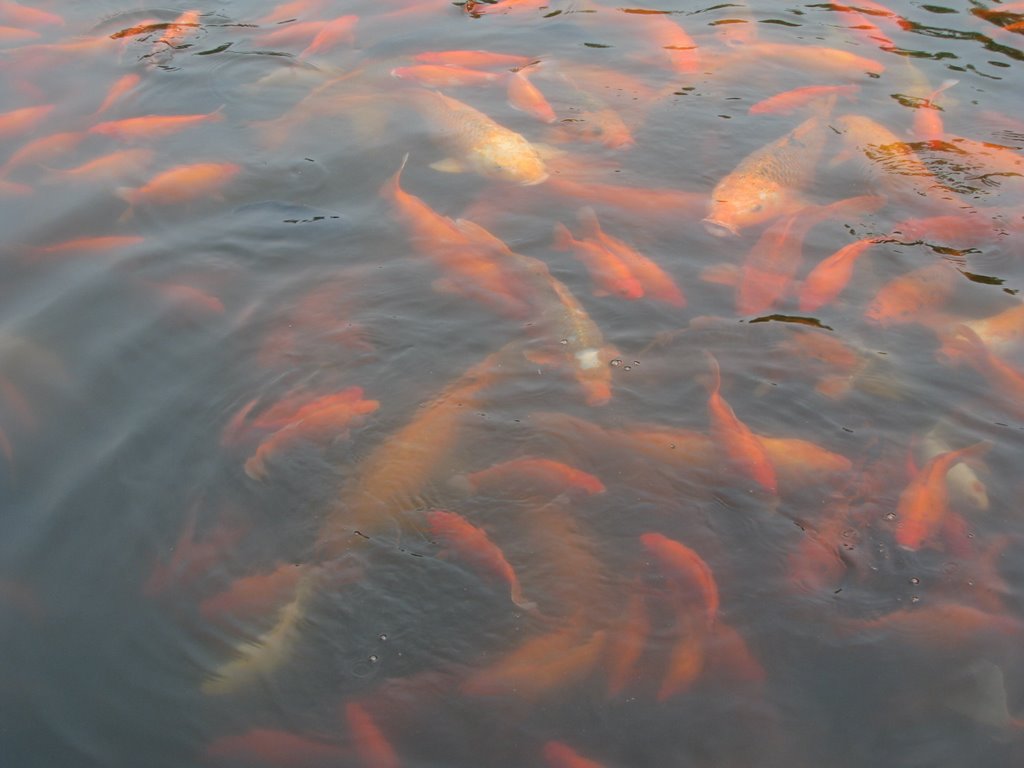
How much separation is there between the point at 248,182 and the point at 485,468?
10.9 ft

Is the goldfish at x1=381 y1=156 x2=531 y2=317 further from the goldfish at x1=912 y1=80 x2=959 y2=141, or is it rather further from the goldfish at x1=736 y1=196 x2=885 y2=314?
the goldfish at x1=912 y1=80 x2=959 y2=141

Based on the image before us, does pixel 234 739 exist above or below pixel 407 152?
below

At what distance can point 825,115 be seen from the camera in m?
A: 7.49

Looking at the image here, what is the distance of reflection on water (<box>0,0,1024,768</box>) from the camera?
368cm

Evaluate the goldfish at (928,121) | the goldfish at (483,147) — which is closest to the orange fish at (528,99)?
the goldfish at (483,147)

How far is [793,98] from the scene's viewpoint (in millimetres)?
7664

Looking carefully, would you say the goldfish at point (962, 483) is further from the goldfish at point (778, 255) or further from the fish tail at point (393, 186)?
the fish tail at point (393, 186)

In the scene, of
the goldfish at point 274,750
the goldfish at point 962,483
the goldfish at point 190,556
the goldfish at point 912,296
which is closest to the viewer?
the goldfish at point 274,750

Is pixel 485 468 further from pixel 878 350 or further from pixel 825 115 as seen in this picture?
pixel 825 115

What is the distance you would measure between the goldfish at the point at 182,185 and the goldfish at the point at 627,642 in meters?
4.37

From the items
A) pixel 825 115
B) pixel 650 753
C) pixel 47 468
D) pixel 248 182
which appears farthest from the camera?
pixel 825 115

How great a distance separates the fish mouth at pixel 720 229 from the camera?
6152mm

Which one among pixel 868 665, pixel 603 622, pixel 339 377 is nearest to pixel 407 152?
pixel 339 377

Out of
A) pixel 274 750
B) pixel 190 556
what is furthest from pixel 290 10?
pixel 274 750
